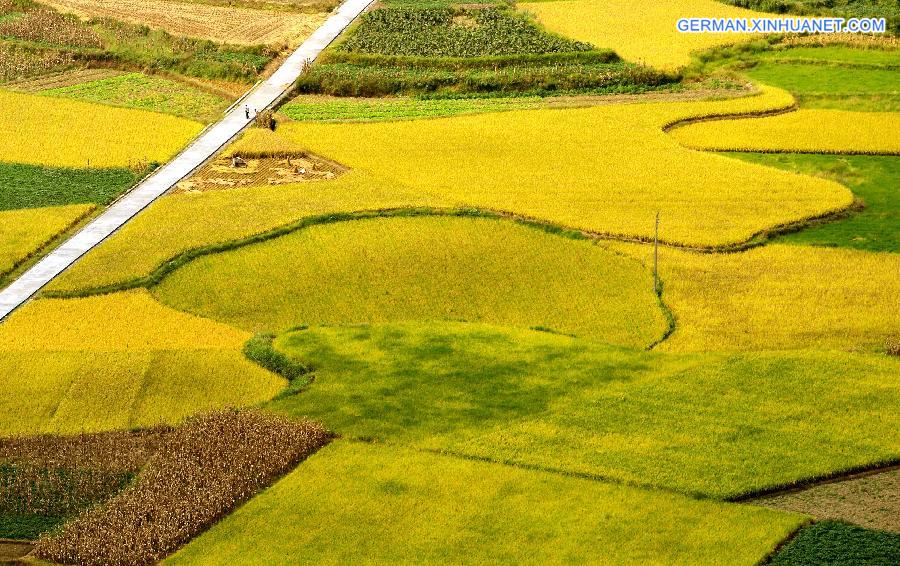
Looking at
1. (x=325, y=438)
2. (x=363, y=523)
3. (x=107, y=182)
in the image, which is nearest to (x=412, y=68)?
(x=107, y=182)

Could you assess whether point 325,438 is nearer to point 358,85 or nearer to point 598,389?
point 598,389

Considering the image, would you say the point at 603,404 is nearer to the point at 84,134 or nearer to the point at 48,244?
the point at 48,244

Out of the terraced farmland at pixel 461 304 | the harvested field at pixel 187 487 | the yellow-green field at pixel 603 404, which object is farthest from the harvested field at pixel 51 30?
the harvested field at pixel 187 487

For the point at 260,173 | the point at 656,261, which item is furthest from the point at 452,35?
the point at 656,261

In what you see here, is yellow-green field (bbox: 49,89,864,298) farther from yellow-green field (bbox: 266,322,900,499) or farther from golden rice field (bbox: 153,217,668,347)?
yellow-green field (bbox: 266,322,900,499)

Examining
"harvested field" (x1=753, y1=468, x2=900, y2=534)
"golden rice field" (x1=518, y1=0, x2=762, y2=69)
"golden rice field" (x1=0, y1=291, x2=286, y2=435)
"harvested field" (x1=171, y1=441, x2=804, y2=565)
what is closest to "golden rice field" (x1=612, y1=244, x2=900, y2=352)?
"harvested field" (x1=753, y1=468, x2=900, y2=534)

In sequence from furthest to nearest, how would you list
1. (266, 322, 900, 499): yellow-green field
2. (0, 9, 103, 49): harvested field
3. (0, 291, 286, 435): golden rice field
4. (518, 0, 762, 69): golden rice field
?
(0, 9, 103, 49): harvested field, (518, 0, 762, 69): golden rice field, (0, 291, 286, 435): golden rice field, (266, 322, 900, 499): yellow-green field
